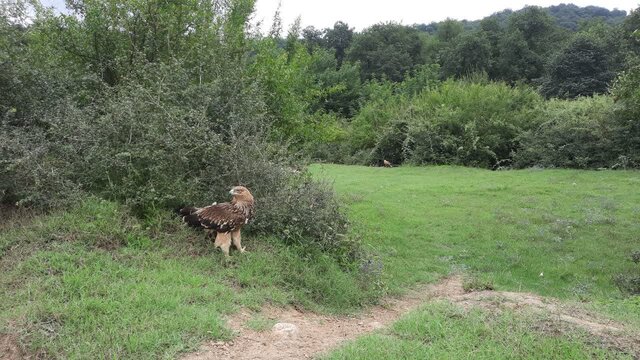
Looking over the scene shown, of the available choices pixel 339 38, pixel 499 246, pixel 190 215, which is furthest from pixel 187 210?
pixel 339 38

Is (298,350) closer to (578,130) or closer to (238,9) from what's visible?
(238,9)

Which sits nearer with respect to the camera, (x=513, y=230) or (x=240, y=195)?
(x=240, y=195)

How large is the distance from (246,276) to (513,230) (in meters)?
7.42

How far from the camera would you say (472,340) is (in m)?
4.64

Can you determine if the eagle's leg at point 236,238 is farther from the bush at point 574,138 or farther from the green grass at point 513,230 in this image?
the bush at point 574,138

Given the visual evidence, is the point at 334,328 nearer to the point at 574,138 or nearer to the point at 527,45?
the point at 574,138

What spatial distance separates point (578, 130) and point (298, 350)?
19.0 meters

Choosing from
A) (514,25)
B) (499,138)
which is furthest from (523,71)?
(499,138)

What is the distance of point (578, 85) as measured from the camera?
132ft

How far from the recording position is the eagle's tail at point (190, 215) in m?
6.54

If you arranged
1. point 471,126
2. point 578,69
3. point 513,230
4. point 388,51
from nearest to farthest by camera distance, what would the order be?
1. point 513,230
2. point 471,126
3. point 578,69
4. point 388,51

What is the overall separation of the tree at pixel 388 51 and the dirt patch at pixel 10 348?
51.1 metres

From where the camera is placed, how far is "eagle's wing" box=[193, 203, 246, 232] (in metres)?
6.33

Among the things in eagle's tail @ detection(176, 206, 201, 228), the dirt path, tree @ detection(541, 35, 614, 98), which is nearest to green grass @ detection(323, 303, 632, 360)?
the dirt path
